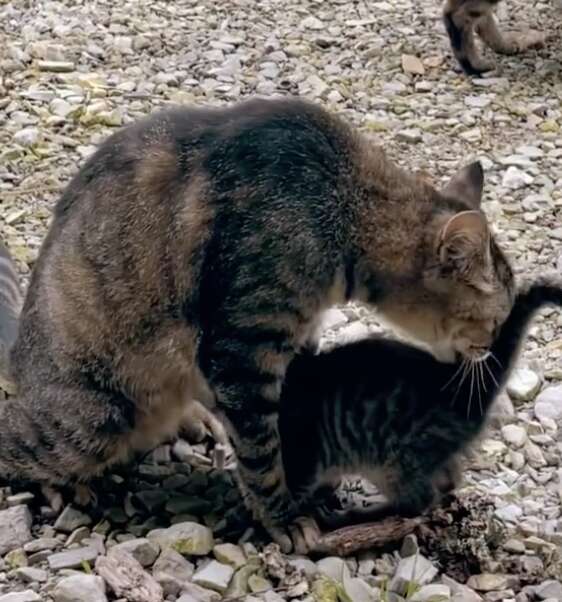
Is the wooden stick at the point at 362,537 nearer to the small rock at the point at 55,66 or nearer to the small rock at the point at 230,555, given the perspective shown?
the small rock at the point at 230,555

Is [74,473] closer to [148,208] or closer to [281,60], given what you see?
[148,208]

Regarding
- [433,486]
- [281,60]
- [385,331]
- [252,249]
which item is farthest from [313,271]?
[281,60]

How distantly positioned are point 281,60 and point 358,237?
4175mm

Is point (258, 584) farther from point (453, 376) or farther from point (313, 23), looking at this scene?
point (313, 23)

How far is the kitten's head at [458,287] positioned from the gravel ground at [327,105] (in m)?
0.54

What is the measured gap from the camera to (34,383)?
4582 mm

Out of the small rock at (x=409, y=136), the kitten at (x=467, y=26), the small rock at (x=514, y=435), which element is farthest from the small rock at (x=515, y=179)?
the small rock at (x=514, y=435)

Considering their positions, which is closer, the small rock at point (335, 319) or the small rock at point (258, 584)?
the small rock at point (258, 584)

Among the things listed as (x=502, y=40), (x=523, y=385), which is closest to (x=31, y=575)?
(x=523, y=385)

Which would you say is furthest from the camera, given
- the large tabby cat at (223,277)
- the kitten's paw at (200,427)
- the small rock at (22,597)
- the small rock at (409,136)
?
the small rock at (409,136)

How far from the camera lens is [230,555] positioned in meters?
4.39

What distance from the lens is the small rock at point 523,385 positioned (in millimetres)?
5473

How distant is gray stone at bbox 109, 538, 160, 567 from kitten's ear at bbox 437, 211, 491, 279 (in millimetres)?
1320

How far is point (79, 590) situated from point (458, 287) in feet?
5.12
